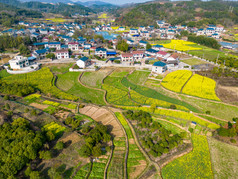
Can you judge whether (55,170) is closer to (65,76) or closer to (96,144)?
(96,144)

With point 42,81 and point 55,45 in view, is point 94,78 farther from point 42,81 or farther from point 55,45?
point 55,45

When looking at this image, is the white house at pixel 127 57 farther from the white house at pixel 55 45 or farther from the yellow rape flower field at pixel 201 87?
the white house at pixel 55 45

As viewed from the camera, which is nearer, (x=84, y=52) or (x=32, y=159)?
(x=32, y=159)

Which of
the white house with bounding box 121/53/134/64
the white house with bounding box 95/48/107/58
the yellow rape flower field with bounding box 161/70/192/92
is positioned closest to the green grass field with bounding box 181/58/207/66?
the yellow rape flower field with bounding box 161/70/192/92

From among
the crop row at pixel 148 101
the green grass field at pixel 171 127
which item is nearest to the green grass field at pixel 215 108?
the crop row at pixel 148 101

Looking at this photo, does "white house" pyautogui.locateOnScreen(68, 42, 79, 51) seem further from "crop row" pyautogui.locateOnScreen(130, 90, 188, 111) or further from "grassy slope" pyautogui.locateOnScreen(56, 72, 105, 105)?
"crop row" pyautogui.locateOnScreen(130, 90, 188, 111)

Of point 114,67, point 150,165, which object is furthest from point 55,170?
point 114,67

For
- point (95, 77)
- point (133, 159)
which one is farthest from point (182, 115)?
point (95, 77)
